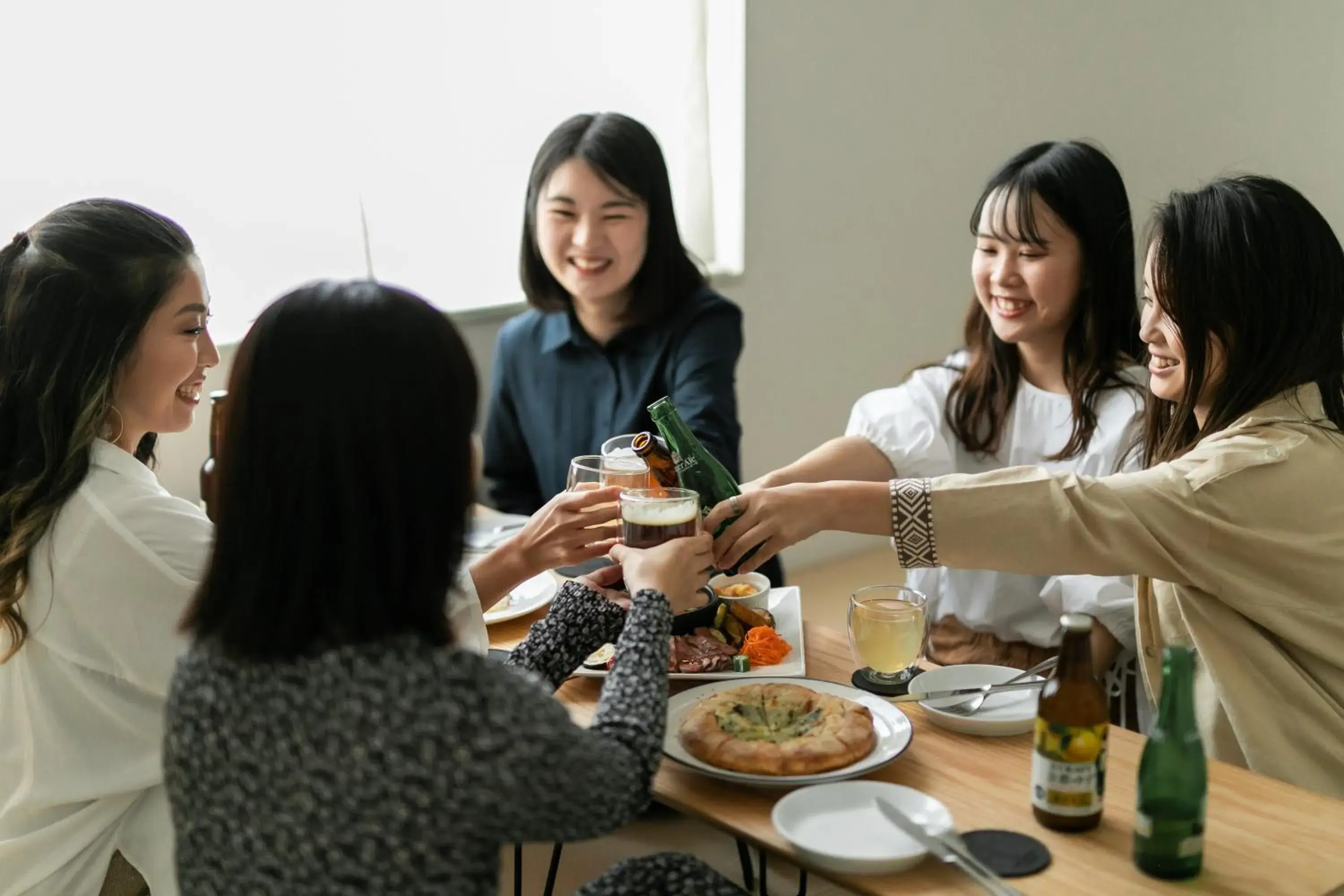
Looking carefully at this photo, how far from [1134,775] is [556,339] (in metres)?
1.66

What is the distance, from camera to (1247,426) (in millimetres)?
1760

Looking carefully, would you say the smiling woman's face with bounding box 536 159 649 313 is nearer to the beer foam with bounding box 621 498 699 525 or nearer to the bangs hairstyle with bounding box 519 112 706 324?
the bangs hairstyle with bounding box 519 112 706 324

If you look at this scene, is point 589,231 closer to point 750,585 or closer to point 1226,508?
point 750,585

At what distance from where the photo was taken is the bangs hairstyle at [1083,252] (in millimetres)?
2242

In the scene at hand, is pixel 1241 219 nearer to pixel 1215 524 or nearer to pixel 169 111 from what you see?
pixel 1215 524

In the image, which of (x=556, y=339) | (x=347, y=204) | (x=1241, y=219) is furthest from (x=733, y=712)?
(x=347, y=204)

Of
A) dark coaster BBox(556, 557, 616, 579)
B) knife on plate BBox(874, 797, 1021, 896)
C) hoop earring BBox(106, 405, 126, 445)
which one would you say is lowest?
dark coaster BBox(556, 557, 616, 579)

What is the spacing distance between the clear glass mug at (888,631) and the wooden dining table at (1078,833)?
2.7 inches

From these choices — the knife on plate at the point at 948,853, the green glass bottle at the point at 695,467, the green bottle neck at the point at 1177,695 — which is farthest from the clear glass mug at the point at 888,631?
the green bottle neck at the point at 1177,695

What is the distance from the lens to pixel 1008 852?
50.5 inches

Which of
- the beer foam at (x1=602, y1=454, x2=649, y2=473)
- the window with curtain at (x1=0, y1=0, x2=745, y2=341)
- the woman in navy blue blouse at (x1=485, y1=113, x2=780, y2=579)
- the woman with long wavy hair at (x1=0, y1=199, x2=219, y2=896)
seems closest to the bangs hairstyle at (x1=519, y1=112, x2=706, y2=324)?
the woman in navy blue blouse at (x1=485, y1=113, x2=780, y2=579)

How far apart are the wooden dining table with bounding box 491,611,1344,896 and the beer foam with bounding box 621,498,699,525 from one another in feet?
0.81

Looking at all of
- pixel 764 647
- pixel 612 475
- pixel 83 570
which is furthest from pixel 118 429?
pixel 764 647

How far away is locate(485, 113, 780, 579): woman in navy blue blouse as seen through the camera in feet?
8.68
